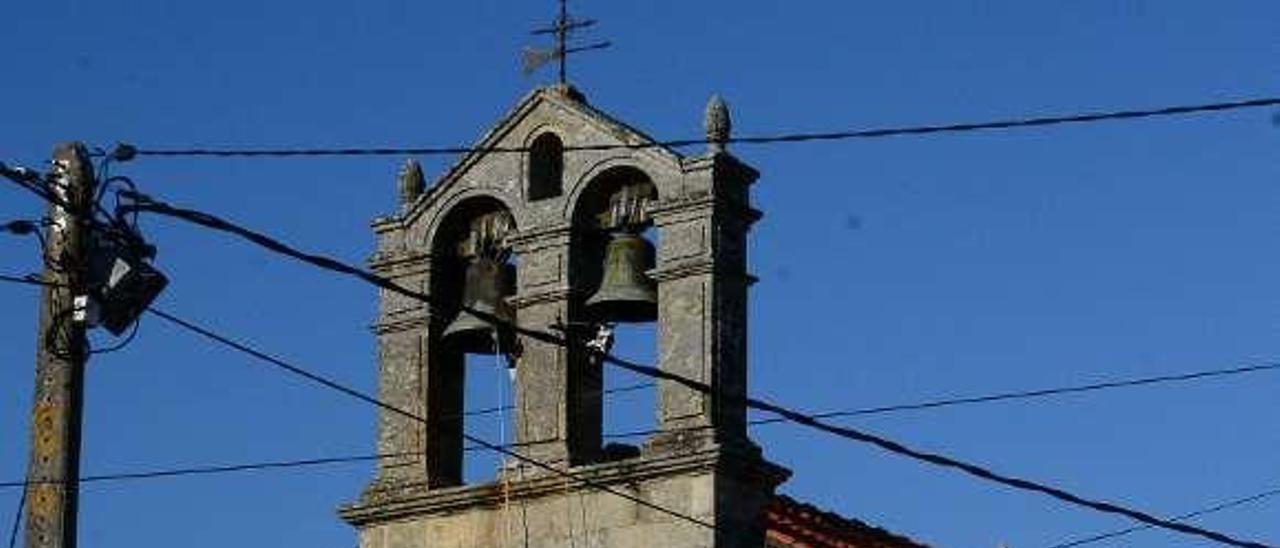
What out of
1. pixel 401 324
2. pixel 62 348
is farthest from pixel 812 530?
pixel 62 348

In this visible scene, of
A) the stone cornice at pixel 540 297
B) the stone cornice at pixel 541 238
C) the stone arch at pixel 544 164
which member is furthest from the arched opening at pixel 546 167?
the stone cornice at pixel 540 297

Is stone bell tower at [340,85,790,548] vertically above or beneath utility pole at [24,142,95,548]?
above

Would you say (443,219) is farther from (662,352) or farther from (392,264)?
(662,352)

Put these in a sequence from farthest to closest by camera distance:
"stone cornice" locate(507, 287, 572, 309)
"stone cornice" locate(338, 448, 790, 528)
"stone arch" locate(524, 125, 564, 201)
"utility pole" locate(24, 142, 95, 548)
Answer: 1. "stone arch" locate(524, 125, 564, 201)
2. "stone cornice" locate(507, 287, 572, 309)
3. "stone cornice" locate(338, 448, 790, 528)
4. "utility pole" locate(24, 142, 95, 548)

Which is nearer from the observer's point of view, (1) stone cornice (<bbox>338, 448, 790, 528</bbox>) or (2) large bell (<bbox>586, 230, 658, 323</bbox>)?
(1) stone cornice (<bbox>338, 448, 790, 528</bbox>)

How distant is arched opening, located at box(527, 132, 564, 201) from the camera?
24219 mm

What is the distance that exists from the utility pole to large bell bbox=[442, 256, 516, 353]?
5372mm

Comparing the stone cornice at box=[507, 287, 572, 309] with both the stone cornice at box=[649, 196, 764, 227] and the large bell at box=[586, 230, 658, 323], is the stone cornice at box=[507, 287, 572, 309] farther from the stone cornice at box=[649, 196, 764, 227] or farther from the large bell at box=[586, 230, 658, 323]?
the stone cornice at box=[649, 196, 764, 227]

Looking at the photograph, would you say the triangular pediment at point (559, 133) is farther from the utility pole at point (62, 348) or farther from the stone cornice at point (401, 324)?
the utility pole at point (62, 348)

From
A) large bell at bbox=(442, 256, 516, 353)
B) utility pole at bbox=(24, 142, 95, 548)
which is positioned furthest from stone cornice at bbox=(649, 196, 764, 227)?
utility pole at bbox=(24, 142, 95, 548)

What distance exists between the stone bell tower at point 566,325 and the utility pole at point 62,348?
4.43m

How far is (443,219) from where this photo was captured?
80.5ft

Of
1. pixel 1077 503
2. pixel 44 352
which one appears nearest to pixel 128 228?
pixel 44 352

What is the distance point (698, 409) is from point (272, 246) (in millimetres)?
5434
